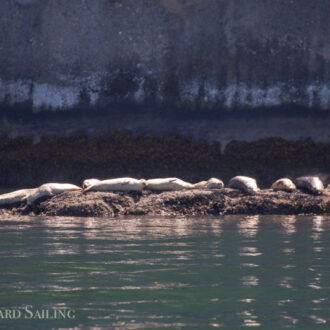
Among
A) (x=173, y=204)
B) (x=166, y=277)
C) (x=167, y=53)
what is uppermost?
(x=167, y=53)

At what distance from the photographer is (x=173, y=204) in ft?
37.4

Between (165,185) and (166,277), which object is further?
(165,185)

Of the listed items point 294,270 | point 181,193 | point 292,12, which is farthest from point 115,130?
point 294,270

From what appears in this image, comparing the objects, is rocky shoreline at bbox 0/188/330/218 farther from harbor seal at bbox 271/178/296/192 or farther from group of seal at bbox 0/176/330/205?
harbor seal at bbox 271/178/296/192

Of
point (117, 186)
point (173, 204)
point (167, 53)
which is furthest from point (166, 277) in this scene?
point (167, 53)

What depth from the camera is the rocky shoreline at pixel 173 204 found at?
1112cm

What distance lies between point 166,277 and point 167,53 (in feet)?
47.4

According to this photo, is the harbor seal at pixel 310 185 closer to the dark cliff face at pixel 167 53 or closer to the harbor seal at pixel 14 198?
the harbor seal at pixel 14 198

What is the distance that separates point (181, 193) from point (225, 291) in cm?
691

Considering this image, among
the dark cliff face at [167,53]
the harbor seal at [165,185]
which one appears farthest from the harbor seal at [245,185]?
the dark cliff face at [167,53]

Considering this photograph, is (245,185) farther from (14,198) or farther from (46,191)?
(14,198)

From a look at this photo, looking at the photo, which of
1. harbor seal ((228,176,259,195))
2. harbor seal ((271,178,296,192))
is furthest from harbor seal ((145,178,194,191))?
harbor seal ((271,178,296,192))

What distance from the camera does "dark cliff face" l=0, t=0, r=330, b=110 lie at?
18.7 metres

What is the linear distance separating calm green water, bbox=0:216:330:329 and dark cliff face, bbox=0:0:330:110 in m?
10.3
